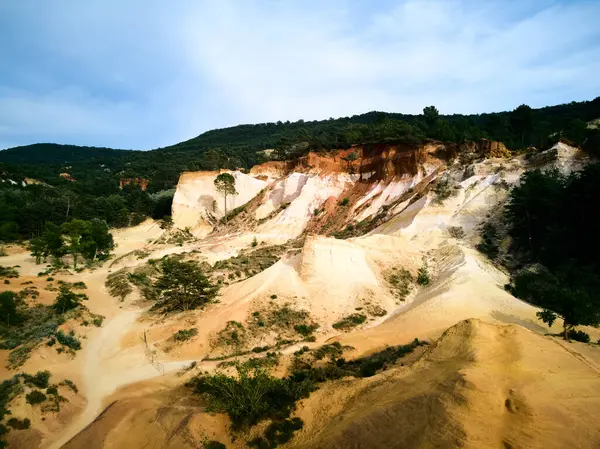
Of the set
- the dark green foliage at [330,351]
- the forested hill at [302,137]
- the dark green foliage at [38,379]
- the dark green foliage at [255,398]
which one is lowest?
the dark green foliage at [330,351]

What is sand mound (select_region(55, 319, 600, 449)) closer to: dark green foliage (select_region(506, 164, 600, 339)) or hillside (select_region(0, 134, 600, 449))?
hillside (select_region(0, 134, 600, 449))

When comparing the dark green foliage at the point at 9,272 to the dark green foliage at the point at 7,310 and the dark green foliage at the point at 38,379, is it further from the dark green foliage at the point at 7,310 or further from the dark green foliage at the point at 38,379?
the dark green foliage at the point at 38,379

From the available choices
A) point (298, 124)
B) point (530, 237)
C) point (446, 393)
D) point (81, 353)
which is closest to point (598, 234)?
point (530, 237)

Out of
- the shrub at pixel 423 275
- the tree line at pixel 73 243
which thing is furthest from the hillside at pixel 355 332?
the tree line at pixel 73 243

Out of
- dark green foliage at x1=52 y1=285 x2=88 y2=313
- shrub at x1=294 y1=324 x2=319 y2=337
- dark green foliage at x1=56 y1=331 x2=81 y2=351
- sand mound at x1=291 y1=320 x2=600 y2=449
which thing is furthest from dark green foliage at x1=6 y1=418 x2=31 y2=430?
dark green foliage at x1=52 y1=285 x2=88 y2=313

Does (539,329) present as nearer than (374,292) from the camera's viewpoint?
Yes

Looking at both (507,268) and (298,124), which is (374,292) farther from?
(298,124)
